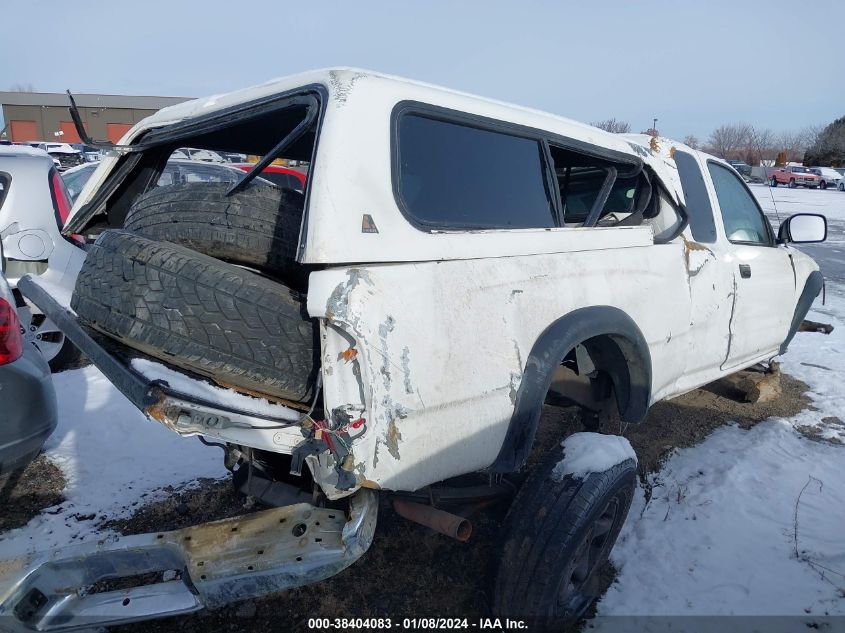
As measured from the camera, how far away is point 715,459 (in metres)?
3.99

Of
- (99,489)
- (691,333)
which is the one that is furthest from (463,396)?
(99,489)

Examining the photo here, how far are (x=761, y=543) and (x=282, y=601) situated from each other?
2.39 metres

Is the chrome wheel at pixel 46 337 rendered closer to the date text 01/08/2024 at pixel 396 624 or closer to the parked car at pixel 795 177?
the date text 01/08/2024 at pixel 396 624

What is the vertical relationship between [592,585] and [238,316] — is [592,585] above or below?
below

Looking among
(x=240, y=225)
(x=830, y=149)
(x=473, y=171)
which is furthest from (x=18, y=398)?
(x=830, y=149)

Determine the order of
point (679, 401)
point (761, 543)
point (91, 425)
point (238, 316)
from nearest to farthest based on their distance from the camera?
point (238, 316) < point (761, 543) < point (91, 425) < point (679, 401)

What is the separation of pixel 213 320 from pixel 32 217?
409 cm

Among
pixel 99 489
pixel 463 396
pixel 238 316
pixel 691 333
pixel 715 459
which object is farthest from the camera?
pixel 715 459

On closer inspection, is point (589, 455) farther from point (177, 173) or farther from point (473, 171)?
point (177, 173)

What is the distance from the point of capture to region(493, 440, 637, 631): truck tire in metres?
2.31

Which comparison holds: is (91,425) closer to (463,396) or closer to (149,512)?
(149,512)

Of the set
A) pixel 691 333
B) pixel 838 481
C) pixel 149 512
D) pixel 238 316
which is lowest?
pixel 838 481

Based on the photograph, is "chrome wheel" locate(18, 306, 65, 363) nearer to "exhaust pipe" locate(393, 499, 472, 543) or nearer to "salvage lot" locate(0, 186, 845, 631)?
"salvage lot" locate(0, 186, 845, 631)

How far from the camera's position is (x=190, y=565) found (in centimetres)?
200
